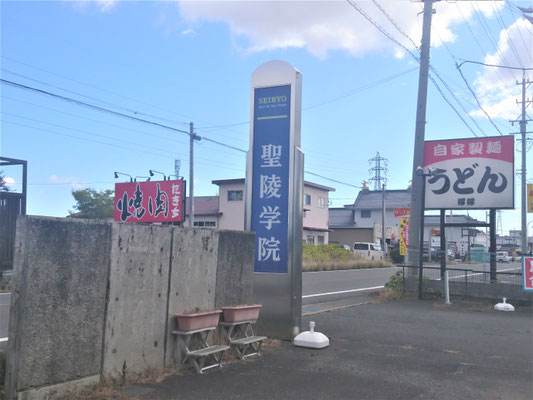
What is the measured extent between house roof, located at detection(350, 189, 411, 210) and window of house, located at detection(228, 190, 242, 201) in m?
28.9

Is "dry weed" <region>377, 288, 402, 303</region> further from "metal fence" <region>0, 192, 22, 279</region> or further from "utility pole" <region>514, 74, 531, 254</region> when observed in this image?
"utility pole" <region>514, 74, 531, 254</region>

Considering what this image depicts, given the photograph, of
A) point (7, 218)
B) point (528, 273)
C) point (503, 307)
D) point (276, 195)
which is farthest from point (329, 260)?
point (276, 195)

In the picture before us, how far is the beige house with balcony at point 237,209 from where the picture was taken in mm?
42469

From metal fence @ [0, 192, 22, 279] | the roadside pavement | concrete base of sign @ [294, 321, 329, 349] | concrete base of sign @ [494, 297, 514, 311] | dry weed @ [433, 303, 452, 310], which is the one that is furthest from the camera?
metal fence @ [0, 192, 22, 279]

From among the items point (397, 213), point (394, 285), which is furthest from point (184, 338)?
point (397, 213)

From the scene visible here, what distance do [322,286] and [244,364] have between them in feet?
43.2

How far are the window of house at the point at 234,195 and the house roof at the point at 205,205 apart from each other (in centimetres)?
184

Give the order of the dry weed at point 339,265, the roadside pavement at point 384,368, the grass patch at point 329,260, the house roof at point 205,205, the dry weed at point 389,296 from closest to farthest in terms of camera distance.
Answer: the roadside pavement at point 384,368 < the dry weed at point 389,296 < the dry weed at point 339,265 < the grass patch at point 329,260 < the house roof at point 205,205

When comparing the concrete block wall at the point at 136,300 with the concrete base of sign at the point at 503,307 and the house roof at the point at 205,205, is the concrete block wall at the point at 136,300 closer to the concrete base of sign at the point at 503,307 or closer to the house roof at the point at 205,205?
the concrete base of sign at the point at 503,307

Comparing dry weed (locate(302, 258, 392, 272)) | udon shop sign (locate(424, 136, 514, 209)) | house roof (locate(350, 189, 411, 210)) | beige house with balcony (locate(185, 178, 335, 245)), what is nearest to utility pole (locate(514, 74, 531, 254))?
dry weed (locate(302, 258, 392, 272))

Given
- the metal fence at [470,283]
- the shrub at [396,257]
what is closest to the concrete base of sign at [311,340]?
the metal fence at [470,283]

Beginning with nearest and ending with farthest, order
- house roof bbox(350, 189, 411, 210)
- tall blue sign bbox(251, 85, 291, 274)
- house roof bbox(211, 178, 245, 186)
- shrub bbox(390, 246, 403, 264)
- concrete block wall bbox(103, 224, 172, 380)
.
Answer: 1. concrete block wall bbox(103, 224, 172, 380)
2. tall blue sign bbox(251, 85, 291, 274)
3. house roof bbox(211, 178, 245, 186)
4. shrub bbox(390, 246, 403, 264)
5. house roof bbox(350, 189, 411, 210)

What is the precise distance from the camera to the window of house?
1674 inches

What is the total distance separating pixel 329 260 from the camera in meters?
33.3
